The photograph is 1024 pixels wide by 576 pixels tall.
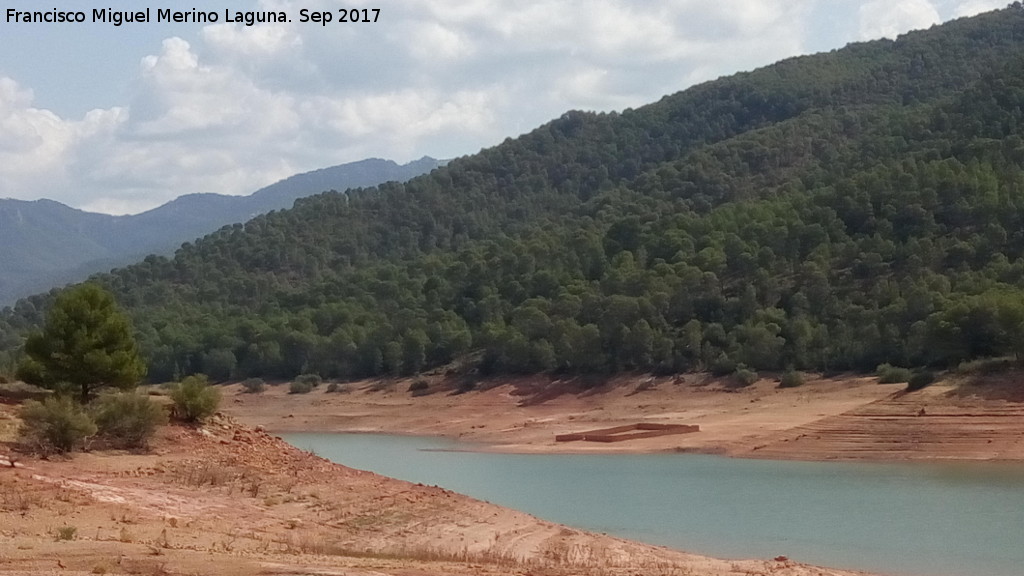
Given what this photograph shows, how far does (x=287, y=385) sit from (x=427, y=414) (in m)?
17.6

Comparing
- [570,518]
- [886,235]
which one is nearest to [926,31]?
[886,235]

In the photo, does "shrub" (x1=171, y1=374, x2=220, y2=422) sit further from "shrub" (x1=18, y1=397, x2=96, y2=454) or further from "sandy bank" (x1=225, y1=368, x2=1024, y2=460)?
"sandy bank" (x1=225, y1=368, x2=1024, y2=460)

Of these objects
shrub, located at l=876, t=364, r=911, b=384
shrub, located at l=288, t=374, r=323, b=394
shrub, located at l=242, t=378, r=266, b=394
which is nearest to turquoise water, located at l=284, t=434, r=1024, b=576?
shrub, located at l=876, t=364, r=911, b=384

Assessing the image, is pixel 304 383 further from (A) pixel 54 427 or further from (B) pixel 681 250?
(A) pixel 54 427

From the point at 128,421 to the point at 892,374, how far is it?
35.7 metres

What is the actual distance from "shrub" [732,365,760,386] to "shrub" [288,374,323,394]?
29.3 meters

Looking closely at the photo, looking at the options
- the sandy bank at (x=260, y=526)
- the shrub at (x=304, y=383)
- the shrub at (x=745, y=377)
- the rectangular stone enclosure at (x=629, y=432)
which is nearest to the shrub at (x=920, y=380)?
the rectangular stone enclosure at (x=629, y=432)

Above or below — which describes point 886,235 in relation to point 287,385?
above

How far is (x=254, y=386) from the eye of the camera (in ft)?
254

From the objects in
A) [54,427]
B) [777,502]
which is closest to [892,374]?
[777,502]

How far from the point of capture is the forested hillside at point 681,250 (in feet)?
199

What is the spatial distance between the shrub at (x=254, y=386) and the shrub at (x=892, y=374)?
4131 cm

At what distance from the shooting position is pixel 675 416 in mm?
52281

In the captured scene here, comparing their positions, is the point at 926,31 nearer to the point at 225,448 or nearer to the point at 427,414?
the point at 427,414
